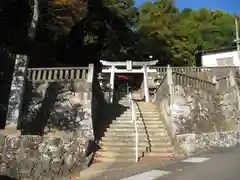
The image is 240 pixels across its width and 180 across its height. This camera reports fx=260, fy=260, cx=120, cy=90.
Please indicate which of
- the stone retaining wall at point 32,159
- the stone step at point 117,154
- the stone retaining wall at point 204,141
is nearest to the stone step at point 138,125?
the stone retaining wall at point 204,141

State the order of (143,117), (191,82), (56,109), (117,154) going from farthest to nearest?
(191,82), (143,117), (56,109), (117,154)

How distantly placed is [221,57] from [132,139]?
18.3 meters

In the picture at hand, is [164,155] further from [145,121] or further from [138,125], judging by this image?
[145,121]

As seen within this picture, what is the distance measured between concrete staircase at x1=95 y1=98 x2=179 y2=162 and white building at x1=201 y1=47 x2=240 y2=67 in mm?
15030

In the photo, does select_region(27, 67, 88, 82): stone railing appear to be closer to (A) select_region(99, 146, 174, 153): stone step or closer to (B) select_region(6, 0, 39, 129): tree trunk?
(B) select_region(6, 0, 39, 129): tree trunk

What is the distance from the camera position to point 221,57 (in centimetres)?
2505

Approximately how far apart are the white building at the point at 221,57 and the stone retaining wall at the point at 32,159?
2049cm

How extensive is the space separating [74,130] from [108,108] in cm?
353

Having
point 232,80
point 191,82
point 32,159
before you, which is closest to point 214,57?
point 232,80

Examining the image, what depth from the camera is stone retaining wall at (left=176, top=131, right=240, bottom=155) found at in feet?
30.3

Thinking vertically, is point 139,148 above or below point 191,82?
below

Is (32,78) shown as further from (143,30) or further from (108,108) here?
(143,30)

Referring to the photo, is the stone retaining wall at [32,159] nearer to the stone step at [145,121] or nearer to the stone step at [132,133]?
the stone step at [132,133]

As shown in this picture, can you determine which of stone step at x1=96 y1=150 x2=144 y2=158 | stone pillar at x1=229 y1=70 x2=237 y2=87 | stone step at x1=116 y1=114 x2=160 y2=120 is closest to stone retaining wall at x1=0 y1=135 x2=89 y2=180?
stone step at x1=96 y1=150 x2=144 y2=158
